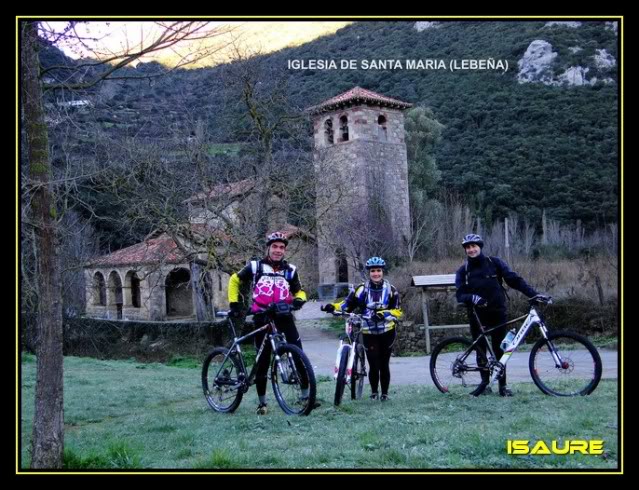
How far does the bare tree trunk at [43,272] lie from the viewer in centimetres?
477

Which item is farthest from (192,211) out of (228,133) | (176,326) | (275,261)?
(275,261)

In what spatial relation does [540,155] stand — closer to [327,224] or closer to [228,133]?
[327,224]

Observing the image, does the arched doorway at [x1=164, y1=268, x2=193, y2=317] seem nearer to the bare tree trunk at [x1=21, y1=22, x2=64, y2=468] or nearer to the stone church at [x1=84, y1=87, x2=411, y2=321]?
the stone church at [x1=84, y1=87, x2=411, y2=321]

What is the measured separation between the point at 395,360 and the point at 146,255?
844 centimetres

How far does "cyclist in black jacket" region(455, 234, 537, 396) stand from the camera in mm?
6875

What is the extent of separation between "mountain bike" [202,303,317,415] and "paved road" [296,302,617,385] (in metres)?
3.16

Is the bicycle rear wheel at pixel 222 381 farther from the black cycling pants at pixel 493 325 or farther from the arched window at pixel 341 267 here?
the arched window at pixel 341 267

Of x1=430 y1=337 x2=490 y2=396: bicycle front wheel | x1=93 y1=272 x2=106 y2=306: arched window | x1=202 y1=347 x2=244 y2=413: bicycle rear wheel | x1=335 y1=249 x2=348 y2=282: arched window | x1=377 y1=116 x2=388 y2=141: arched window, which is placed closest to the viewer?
x1=202 y1=347 x2=244 y2=413: bicycle rear wheel

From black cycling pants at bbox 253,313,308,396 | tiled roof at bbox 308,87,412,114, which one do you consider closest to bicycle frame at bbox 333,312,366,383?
black cycling pants at bbox 253,313,308,396

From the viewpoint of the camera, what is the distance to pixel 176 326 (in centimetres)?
1855

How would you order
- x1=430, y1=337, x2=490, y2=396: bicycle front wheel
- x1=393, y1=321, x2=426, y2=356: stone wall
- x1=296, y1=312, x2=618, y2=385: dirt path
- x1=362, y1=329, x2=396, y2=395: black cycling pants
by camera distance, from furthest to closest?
x1=393, y1=321, x2=426, y2=356: stone wall, x1=296, y1=312, x2=618, y2=385: dirt path, x1=430, y1=337, x2=490, y2=396: bicycle front wheel, x1=362, y1=329, x2=396, y2=395: black cycling pants

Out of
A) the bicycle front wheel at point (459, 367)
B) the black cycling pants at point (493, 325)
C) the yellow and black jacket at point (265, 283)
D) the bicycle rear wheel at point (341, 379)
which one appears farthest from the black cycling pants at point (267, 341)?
the black cycling pants at point (493, 325)

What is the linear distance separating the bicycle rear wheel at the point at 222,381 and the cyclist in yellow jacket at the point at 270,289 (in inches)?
13.4
